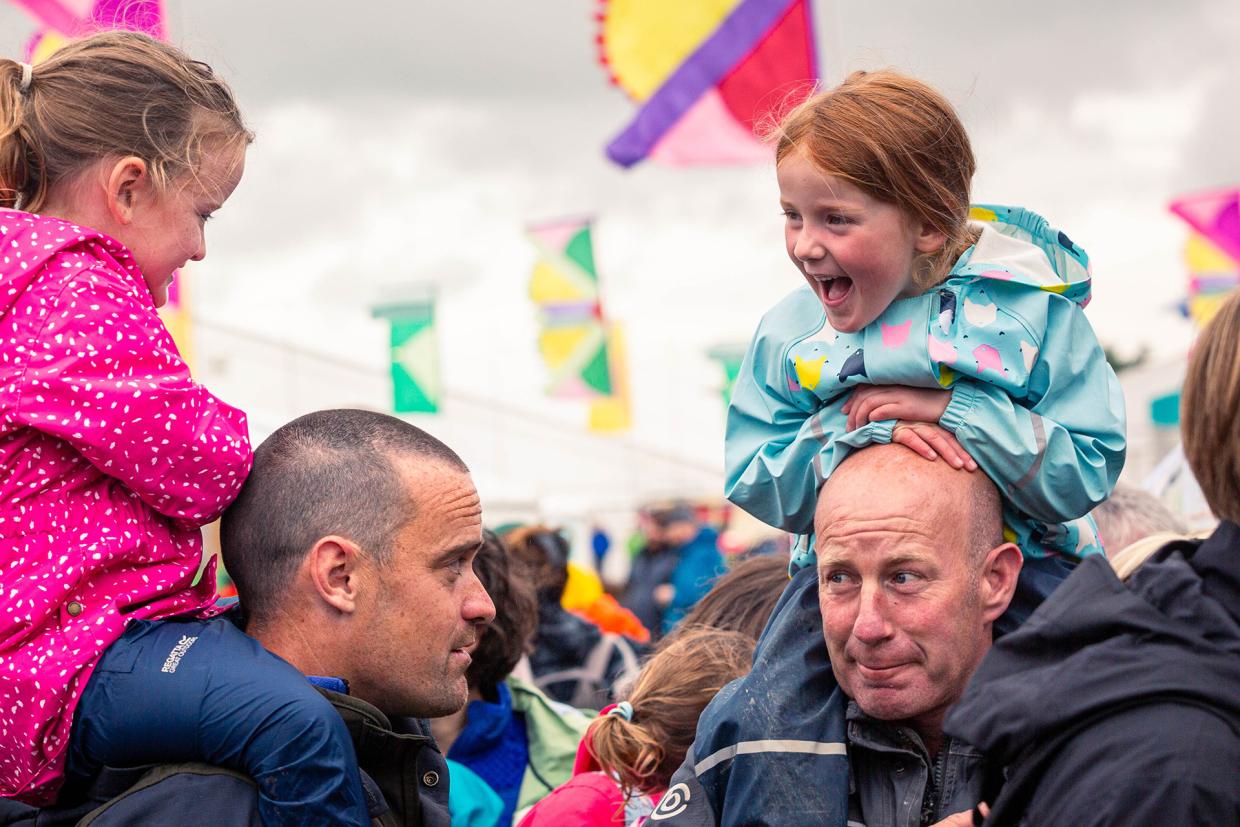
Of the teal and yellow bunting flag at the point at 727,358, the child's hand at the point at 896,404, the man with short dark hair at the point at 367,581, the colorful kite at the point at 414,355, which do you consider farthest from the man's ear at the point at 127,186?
the teal and yellow bunting flag at the point at 727,358

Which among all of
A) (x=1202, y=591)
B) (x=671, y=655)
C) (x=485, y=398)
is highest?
(x=1202, y=591)

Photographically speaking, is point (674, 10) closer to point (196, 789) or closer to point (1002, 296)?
point (1002, 296)

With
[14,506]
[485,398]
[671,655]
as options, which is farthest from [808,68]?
[485,398]

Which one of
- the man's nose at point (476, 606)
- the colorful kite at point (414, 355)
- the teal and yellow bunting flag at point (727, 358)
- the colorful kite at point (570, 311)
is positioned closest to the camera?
the man's nose at point (476, 606)

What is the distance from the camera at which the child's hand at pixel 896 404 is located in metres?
2.40

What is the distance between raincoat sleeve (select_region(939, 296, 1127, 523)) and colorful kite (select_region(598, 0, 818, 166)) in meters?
5.53

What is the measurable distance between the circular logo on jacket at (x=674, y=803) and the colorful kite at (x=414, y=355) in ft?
41.0

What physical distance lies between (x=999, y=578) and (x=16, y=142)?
73.6 inches

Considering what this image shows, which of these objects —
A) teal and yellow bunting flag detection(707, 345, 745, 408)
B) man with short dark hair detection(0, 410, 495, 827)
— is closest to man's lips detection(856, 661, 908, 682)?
man with short dark hair detection(0, 410, 495, 827)

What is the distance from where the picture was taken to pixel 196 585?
246 centimetres

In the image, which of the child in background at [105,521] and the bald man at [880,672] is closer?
the child in background at [105,521]

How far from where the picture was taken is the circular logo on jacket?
Answer: 2418 mm

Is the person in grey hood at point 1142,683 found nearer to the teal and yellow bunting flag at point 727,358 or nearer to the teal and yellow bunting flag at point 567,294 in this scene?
the teal and yellow bunting flag at point 567,294

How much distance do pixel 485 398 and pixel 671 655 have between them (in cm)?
2501
